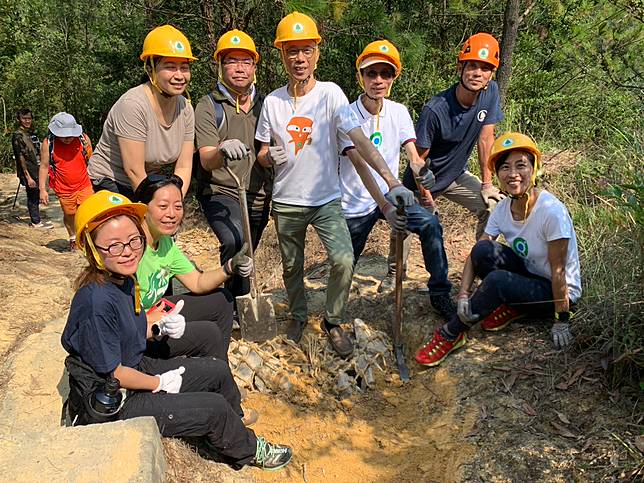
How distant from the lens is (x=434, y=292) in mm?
3697

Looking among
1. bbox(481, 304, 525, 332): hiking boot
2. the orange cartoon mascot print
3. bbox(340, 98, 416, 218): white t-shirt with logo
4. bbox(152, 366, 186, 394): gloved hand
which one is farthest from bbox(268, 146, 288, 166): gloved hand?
bbox(481, 304, 525, 332): hiking boot

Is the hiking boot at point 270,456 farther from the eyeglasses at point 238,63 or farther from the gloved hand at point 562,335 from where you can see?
the eyeglasses at point 238,63

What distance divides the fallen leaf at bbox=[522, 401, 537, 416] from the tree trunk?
4.16m

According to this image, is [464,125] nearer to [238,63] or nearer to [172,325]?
[238,63]

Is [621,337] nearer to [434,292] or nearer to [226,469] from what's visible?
[434,292]

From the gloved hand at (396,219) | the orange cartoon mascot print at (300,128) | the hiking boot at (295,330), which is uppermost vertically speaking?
the orange cartoon mascot print at (300,128)

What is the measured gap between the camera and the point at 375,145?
3574mm

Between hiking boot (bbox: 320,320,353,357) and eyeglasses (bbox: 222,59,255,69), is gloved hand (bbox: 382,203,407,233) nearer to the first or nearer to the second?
hiking boot (bbox: 320,320,353,357)

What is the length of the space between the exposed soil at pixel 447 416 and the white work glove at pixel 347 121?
1490 mm

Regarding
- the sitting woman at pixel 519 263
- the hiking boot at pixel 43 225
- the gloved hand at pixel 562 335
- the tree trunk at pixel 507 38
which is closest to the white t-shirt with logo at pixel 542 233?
the sitting woman at pixel 519 263

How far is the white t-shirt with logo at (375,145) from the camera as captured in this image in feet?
11.7

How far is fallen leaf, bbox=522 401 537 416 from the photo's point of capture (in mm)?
2840

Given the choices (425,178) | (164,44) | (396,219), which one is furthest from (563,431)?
(164,44)

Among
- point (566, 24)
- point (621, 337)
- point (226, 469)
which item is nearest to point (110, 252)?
point (226, 469)
